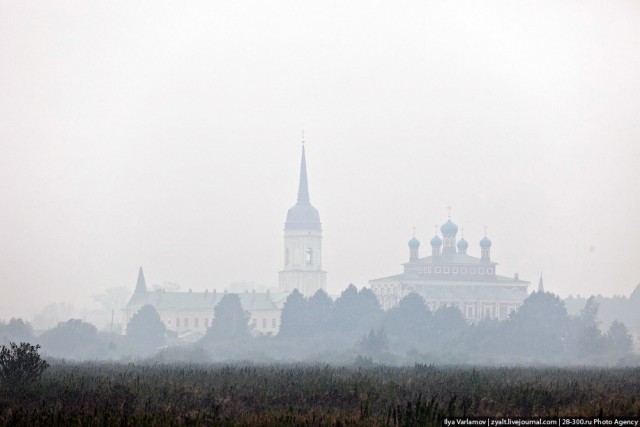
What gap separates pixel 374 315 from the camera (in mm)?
157250

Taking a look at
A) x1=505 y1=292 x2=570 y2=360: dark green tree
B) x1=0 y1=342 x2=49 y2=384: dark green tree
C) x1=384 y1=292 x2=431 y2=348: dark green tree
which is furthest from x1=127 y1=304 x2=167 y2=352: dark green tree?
x1=0 y1=342 x2=49 y2=384: dark green tree

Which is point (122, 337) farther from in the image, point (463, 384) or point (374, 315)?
point (463, 384)

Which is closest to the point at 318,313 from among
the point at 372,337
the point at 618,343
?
the point at 618,343

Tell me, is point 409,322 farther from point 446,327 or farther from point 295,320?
point 295,320

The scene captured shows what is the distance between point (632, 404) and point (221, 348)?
105 meters

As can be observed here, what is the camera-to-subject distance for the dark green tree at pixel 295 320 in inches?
6063

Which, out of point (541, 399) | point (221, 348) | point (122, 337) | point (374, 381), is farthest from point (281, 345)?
point (541, 399)

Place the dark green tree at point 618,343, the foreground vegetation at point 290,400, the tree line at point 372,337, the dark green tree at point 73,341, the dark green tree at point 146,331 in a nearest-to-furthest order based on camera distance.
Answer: the foreground vegetation at point 290,400 < the tree line at point 372,337 < the dark green tree at point 618,343 < the dark green tree at point 73,341 < the dark green tree at point 146,331

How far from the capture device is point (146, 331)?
534 feet

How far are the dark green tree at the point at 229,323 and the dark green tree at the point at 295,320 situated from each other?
4.21m

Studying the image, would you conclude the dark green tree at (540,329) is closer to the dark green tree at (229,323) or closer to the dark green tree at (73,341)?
the dark green tree at (229,323)

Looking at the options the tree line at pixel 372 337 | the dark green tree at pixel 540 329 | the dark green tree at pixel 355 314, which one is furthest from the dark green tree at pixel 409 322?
the dark green tree at pixel 540 329

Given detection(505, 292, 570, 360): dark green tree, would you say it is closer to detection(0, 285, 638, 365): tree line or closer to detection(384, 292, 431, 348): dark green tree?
detection(0, 285, 638, 365): tree line

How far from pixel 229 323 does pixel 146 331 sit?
1110 centimetres
